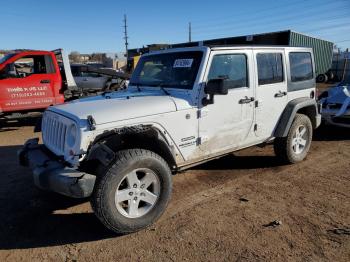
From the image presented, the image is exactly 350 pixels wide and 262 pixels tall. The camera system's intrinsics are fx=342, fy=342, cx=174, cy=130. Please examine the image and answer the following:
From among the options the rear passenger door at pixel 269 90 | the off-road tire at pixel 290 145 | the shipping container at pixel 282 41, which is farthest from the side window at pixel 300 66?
the shipping container at pixel 282 41

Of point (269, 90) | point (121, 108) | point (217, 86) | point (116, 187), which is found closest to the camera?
point (116, 187)

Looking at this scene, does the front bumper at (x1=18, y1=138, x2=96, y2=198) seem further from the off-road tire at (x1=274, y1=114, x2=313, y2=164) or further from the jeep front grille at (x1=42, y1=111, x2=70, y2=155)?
the off-road tire at (x1=274, y1=114, x2=313, y2=164)

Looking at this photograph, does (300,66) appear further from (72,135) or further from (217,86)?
(72,135)

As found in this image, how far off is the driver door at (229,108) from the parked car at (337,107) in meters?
3.90

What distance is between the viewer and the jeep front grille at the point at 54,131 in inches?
145

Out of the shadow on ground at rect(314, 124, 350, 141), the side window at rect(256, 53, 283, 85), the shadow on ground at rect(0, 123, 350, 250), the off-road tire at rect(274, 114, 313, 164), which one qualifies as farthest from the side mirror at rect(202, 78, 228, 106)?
the shadow on ground at rect(314, 124, 350, 141)

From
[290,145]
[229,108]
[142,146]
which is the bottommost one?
[290,145]

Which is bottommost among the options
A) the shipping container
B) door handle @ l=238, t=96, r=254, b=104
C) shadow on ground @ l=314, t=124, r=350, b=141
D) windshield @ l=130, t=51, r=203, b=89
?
shadow on ground @ l=314, t=124, r=350, b=141

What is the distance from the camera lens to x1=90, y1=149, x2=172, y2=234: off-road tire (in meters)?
3.33

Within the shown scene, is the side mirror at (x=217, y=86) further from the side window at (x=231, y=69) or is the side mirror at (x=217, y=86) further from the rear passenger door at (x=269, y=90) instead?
the rear passenger door at (x=269, y=90)

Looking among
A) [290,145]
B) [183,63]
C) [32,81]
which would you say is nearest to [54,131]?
[183,63]

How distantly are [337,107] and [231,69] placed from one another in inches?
182

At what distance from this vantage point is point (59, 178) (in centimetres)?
327

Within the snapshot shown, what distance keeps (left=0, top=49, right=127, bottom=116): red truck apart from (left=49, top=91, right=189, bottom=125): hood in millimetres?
5359
